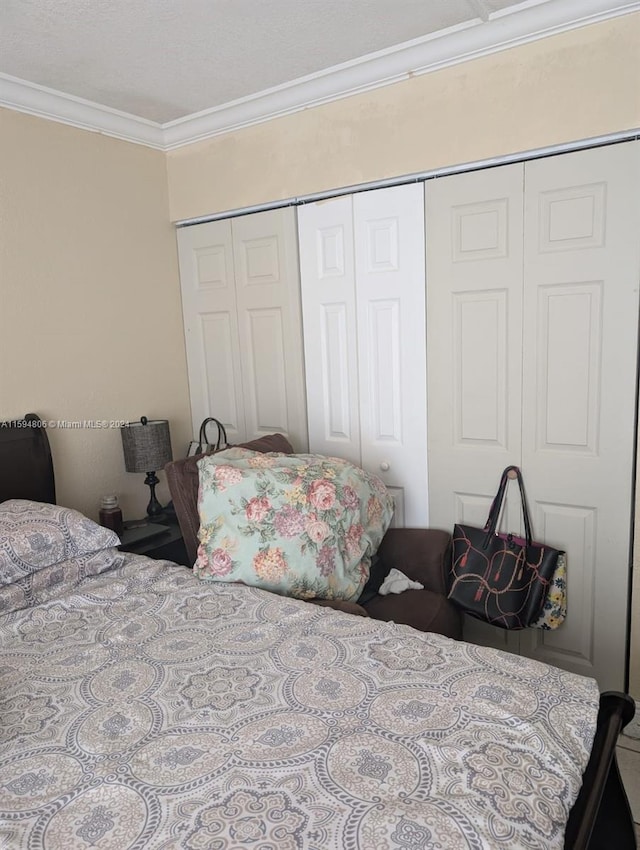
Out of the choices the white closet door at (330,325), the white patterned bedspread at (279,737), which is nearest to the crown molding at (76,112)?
the white closet door at (330,325)

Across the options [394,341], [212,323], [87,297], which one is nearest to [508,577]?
[394,341]

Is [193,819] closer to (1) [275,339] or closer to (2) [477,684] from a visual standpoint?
(2) [477,684]

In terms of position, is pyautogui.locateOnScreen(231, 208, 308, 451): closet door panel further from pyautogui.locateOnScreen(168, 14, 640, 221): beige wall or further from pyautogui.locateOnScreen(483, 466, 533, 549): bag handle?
pyautogui.locateOnScreen(483, 466, 533, 549): bag handle

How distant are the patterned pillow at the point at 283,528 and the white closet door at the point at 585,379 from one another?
71cm

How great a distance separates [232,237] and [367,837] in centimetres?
255

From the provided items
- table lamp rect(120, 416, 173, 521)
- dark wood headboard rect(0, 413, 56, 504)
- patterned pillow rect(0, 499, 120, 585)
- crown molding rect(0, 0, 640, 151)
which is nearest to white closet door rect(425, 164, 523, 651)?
crown molding rect(0, 0, 640, 151)

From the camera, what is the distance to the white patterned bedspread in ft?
3.42

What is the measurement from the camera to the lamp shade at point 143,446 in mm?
2787

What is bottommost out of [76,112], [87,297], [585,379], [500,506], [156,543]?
[156,543]

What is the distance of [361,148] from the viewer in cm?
250

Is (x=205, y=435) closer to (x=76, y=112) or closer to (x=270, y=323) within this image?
(x=270, y=323)

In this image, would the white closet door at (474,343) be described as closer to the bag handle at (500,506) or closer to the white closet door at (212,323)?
the bag handle at (500,506)

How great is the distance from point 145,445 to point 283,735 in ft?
5.76

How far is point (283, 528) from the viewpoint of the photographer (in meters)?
2.11
